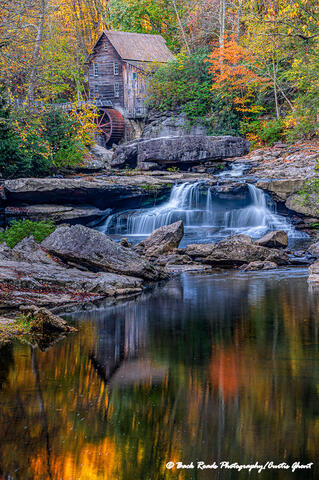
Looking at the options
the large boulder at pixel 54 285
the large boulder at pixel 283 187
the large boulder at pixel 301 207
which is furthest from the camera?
the large boulder at pixel 283 187

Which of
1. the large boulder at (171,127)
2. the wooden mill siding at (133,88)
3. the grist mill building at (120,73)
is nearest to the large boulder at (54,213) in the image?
the large boulder at (171,127)

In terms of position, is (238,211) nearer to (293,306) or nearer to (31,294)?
(293,306)

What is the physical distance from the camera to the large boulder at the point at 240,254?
14977mm

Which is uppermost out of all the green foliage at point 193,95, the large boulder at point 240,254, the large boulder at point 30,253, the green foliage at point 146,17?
the green foliage at point 146,17

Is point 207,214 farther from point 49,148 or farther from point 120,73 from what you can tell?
point 120,73

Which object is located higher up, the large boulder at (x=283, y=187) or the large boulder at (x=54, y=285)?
the large boulder at (x=283, y=187)

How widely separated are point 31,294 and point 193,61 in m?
29.4

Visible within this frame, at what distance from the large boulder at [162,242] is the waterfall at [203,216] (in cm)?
255

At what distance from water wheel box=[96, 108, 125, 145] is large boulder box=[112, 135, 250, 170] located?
37.7 feet

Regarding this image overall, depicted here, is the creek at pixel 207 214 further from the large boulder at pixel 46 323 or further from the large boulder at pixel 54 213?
the large boulder at pixel 46 323

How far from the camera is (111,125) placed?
38781mm

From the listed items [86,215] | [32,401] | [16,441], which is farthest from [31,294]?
[86,215]

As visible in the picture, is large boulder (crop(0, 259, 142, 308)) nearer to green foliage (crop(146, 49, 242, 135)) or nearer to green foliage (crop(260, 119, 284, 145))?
green foliage (crop(260, 119, 284, 145))

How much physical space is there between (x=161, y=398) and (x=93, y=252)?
24.8 feet
